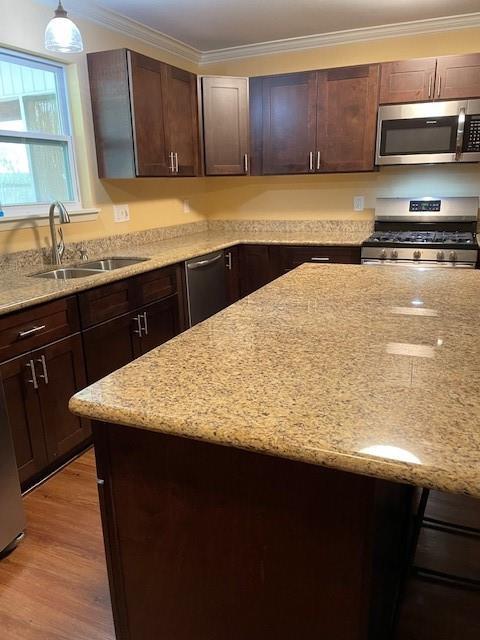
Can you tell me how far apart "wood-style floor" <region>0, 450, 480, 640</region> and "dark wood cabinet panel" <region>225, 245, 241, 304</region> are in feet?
6.99

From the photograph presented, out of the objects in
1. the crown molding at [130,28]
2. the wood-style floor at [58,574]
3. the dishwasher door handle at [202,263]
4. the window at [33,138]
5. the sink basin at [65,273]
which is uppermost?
the crown molding at [130,28]

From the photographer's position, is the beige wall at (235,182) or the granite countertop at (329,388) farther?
the beige wall at (235,182)

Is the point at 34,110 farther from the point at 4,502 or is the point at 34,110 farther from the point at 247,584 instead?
the point at 247,584

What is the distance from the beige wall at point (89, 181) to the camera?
105 inches

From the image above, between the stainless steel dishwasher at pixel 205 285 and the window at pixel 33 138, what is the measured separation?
89cm

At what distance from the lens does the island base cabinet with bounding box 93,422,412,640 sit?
88 cm

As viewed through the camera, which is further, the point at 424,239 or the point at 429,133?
the point at 424,239

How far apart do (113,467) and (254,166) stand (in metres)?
3.34

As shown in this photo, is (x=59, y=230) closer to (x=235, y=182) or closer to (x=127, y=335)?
(x=127, y=335)

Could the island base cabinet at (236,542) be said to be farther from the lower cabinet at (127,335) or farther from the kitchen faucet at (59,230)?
the kitchen faucet at (59,230)

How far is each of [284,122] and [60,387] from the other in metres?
2.68

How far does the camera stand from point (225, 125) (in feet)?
12.5

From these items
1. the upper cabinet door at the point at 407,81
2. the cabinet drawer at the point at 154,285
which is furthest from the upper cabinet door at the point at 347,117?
the cabinet drawer at the point at 154,285

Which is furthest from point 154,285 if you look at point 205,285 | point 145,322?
point 205,285
